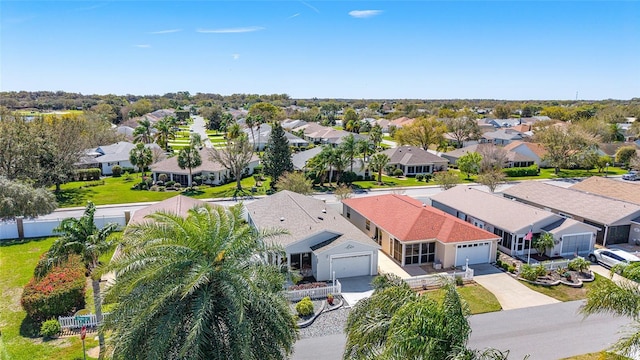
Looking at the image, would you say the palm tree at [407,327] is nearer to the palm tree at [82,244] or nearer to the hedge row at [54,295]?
the palm tree at [82,244]

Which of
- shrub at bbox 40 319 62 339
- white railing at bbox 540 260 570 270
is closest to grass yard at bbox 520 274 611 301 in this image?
white railing at bbox 540 260 570 270

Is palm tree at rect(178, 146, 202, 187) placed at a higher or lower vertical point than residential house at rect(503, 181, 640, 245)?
higher

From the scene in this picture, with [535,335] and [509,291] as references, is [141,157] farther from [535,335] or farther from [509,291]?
[535,335]

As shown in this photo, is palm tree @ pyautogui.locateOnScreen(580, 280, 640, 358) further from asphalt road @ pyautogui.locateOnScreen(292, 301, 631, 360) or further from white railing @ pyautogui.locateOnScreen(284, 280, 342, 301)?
white railing @ pyautogui.locateOnScreen(284, 280, 342, 301)

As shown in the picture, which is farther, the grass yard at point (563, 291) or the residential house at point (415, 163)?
the residential house at point (415, 163)

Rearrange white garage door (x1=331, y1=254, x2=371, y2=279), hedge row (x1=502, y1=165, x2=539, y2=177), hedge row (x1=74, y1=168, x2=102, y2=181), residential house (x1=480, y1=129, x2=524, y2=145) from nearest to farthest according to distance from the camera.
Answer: white garage door (x1=331, y1=254, x2=371, y2=279) → hedge row (x1=74, y1=168, x2=102, y2=181) → hedge row (x1=502, y1=165, x2=539, y2=177) → residential house (x1=480, y1=129, x2=524, y2=145)

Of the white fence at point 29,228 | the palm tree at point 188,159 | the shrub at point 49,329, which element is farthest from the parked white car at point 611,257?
the palm tree at point 188,159
